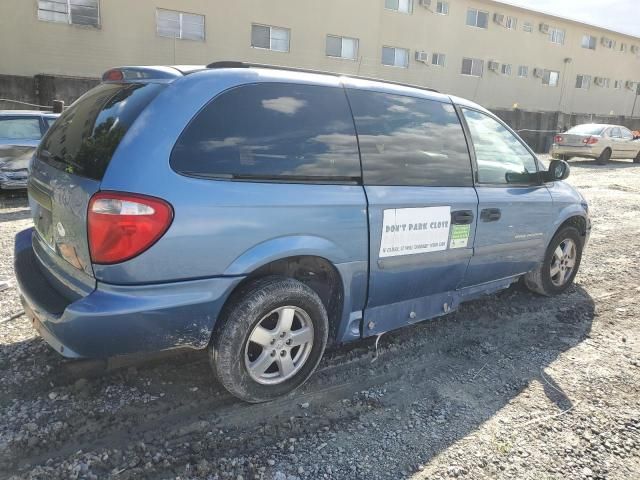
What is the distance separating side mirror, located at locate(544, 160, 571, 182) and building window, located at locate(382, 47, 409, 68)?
20354 mm

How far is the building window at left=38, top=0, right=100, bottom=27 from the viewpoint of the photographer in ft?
51.8

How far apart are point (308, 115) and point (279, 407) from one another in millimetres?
1723

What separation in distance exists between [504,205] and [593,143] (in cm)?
1671

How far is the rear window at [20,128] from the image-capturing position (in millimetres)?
8430

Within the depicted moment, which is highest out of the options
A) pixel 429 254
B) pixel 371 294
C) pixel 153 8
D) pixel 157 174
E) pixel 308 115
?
pixel 153 8

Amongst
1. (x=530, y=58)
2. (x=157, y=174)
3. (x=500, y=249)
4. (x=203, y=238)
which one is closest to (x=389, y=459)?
(x=203, y=238)

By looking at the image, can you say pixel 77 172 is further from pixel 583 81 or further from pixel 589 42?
pixel 589 42

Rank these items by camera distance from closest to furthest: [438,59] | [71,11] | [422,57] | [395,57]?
[71,11], [395,57], [422,57], [438,59]

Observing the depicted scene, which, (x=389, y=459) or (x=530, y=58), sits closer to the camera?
(x=389, y=459)

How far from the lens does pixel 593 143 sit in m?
17.9

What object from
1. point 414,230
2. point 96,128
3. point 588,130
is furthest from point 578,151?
point 96,128

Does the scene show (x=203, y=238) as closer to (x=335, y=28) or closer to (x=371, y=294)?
(x=371, y=294)

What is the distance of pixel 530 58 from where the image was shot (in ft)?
97.9

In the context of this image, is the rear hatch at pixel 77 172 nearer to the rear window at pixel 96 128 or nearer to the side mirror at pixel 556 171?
the rear window at pixel 96 128
